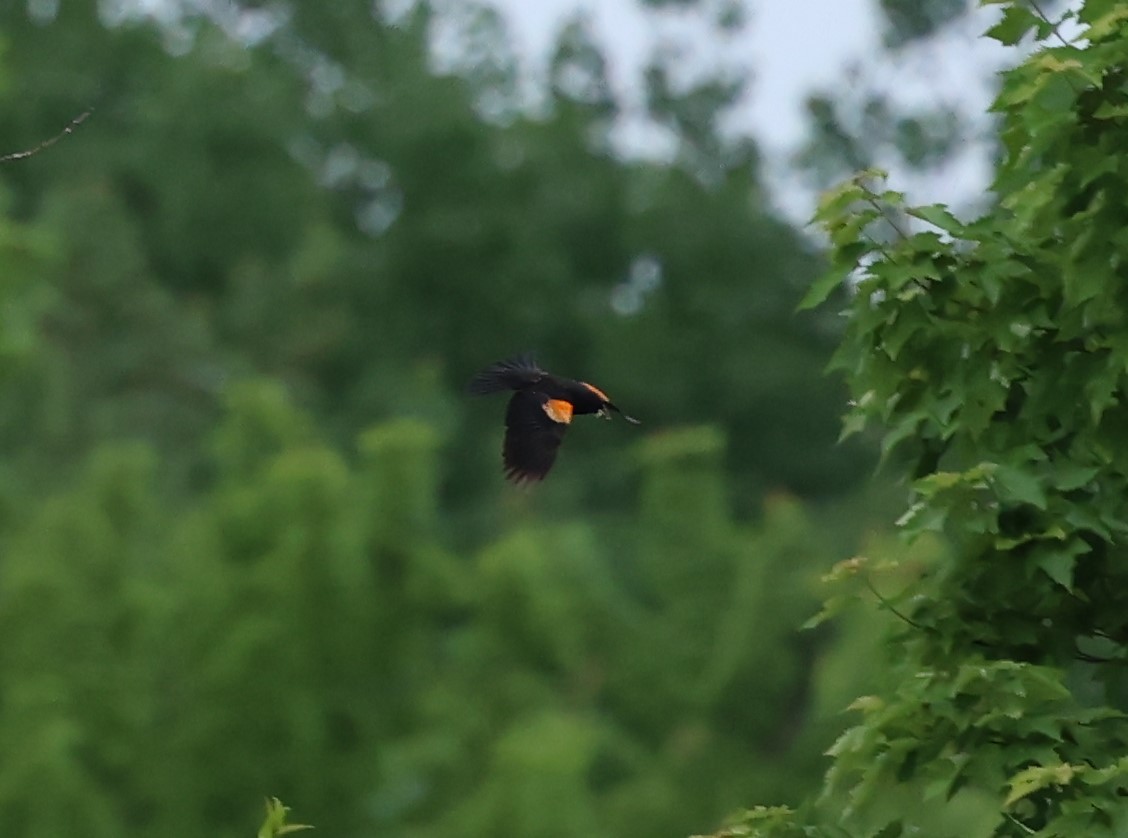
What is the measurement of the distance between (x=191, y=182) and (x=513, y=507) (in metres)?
11.8

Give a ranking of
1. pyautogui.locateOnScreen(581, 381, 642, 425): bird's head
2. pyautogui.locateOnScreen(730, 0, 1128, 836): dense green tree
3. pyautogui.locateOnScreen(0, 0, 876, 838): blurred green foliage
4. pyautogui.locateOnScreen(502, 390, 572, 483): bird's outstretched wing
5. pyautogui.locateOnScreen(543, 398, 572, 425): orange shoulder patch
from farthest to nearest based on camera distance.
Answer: pyautogui.locateOnScreen(0, 0, 876, 838): blurred green foliage → pyautogui.locateOnScreen(502, 390, 572, 483): bird's outstretched wing → pyautogui.locateOnScreen(543, 398, 572, 425): orange shoulder patch → pyautogui.locateOnScreen(581, 381, 642, 425): bird's head → pyautogui.locateOnScreen(730, 0, 1128, 836): dense green tree

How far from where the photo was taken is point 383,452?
2092 cm

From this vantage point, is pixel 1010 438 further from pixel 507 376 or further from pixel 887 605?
pixel 507 376

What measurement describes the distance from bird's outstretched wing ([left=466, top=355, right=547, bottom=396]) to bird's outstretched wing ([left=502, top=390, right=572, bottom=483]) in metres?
0.05

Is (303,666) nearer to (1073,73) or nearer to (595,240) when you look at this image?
(1073,73)

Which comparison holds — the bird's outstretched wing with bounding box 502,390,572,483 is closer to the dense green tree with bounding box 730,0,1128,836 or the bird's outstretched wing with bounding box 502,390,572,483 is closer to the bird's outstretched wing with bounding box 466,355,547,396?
the bird's outstretched wing with bounding box 466,355,547,396

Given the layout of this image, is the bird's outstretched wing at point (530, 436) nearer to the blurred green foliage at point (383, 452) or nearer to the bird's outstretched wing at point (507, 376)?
the bird's outstretched wing at point (507, 376)

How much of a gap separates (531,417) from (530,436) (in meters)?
0.06

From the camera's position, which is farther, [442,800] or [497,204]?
[497,204]

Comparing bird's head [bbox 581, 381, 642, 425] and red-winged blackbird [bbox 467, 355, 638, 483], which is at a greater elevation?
red-winged blackbird [bbox 467, 355, 638, 483]

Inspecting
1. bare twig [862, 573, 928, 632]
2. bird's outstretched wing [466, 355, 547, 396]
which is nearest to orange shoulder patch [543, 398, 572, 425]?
bird's outstretched wing [466, 355, 547, 396]

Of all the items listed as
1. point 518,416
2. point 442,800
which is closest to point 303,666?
point 442,800

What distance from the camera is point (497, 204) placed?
141ft

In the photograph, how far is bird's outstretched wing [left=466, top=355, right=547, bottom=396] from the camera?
8.48 meters
